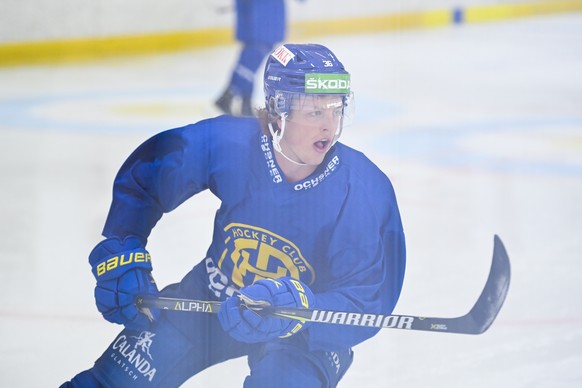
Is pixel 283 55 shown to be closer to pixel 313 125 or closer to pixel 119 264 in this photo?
pixel 313 125

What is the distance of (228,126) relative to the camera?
54.4 inches

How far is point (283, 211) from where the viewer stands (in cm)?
136

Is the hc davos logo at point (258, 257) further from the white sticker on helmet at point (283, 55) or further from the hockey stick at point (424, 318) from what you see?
the white sticker on helmet at point (283, 55)

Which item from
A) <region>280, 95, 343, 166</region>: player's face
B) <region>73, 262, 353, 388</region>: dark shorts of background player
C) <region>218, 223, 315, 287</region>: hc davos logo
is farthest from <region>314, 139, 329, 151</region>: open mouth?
<region>73, 262, 353, 388</region>: dark shorts of background player

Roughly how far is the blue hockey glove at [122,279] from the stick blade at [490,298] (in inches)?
14.5

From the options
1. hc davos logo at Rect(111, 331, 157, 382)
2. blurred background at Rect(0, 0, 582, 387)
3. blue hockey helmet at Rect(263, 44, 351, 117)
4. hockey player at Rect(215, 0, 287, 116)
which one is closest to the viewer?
blue hockey helmet at Rect(263, 44, 351, 117)

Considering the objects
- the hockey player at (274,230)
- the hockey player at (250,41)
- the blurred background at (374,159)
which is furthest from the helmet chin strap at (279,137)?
the hockey player at (250,41)

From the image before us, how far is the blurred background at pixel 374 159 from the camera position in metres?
1.53

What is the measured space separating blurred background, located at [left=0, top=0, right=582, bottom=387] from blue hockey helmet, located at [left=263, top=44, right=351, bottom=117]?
2.7 inches

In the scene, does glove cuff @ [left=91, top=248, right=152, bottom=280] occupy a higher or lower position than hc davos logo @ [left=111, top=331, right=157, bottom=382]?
higher

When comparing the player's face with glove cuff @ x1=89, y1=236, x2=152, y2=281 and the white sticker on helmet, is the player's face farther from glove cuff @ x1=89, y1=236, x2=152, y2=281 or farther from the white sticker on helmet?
glove cuff @ x1=89, y1=236, x2=152, y2=281

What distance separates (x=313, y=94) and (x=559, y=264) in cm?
136

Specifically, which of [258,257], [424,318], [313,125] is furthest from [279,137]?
[424,318]

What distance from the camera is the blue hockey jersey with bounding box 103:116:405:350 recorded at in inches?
53.2
